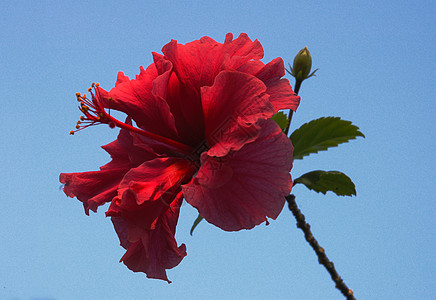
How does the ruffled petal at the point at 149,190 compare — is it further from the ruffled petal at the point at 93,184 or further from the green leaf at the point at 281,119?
the green leaf at the point at 281,119

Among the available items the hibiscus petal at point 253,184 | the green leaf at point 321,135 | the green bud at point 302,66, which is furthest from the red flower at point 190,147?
the green leaf at point 321,135

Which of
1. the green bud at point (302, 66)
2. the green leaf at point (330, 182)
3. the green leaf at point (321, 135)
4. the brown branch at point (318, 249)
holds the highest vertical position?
the green bud at point (302, 66)

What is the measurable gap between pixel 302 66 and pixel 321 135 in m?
0.35

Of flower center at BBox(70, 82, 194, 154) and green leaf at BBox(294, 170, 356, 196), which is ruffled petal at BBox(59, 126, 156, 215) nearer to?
flower center at BBox(70, 82, 194, 154)

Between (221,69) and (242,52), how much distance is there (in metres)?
0.15

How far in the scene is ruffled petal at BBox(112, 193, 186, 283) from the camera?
1.60 metres

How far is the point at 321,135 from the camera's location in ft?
6.93

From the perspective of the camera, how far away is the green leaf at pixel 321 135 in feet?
6.76

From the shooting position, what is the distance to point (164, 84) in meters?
1.55

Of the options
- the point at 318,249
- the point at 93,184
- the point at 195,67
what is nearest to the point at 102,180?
the point at 93,184

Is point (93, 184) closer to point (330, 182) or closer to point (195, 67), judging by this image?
point (195, 67)

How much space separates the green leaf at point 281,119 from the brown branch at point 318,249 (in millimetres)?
347

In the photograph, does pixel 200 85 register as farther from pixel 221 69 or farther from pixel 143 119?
pixel 143 119

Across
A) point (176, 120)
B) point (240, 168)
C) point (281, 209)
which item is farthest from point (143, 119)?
point (281, 209)
